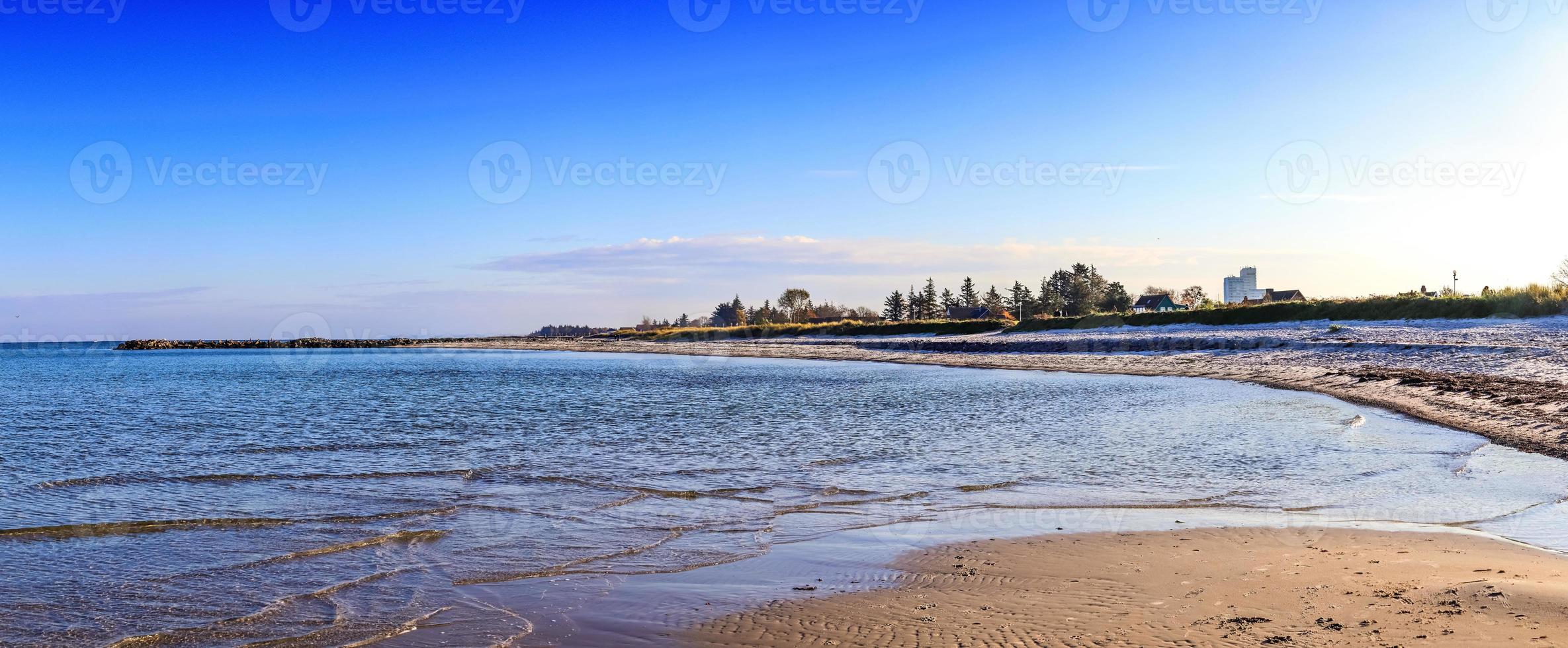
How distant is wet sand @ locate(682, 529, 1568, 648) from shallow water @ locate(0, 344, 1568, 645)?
0.92 metres

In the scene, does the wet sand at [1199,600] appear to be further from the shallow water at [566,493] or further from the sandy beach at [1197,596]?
the shallow water at [566,493]

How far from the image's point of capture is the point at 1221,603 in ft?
18.9

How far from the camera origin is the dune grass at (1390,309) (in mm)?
39156

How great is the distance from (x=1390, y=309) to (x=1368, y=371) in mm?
26291

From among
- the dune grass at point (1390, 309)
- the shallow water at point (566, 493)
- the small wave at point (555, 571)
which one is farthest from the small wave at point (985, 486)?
the dune grass at point (1390, 309)

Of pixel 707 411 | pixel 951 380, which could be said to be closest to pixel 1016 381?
pixel 951 380

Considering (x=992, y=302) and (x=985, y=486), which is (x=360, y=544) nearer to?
(x=985, y=486)

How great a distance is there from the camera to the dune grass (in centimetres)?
3916

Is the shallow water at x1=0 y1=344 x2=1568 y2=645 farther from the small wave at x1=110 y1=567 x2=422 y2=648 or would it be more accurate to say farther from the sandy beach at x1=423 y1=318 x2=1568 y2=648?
the sandy beach at x1=423 y1=318 x2=1568 y2=648

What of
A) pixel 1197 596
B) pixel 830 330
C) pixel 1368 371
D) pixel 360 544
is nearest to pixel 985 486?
pixel 1197 596

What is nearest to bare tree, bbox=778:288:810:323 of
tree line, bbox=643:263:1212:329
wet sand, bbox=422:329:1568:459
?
tree line, bbox=643:263:1212:329

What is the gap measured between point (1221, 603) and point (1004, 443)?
30.0ft

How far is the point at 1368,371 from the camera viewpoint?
25469 millimetres

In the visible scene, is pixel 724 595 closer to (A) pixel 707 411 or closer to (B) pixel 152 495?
(B) pixel 152 495
